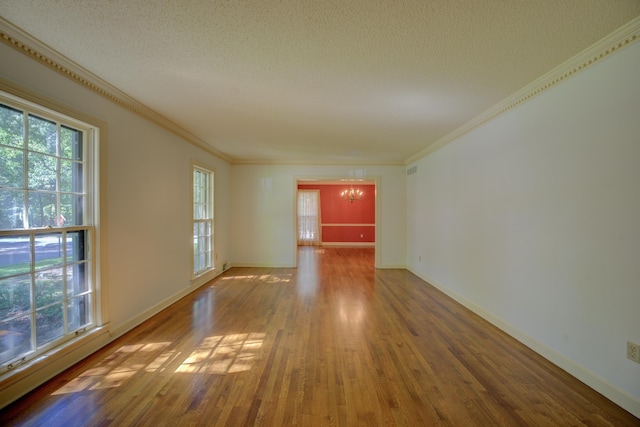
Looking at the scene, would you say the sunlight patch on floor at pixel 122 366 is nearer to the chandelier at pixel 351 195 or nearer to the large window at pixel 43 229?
the large window at pixel 43 229

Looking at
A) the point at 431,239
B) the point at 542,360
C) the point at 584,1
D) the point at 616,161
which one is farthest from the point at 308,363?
the point at 431,239

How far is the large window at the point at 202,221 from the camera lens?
4.63 metres

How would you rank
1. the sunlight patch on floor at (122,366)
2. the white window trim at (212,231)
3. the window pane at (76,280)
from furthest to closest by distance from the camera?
the white window trim at (212,231)
the window pane at (76,280)
the sunlight patch on floor at (122,366)

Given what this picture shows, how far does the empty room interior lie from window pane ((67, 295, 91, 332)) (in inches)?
0.6

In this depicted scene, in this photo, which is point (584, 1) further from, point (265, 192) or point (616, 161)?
point (265, 192)

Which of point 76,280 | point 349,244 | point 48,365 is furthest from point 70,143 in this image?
point 349,244

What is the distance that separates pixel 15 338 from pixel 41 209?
3.05ft

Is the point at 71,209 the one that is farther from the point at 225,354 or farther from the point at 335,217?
the point at 335,217

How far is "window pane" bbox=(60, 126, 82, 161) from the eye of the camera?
7.41 ft

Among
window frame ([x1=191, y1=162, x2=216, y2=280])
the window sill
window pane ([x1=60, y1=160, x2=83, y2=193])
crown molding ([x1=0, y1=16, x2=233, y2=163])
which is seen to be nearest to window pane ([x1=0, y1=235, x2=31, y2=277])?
window pane ([x1=60, y1=160, x2=83, y2=193])

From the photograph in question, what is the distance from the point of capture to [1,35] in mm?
1715

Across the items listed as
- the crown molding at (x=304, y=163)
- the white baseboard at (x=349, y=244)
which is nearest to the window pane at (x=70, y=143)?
the crown molding at (x=304, y=163)

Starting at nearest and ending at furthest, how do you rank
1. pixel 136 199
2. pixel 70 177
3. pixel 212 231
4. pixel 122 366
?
pixel 122 366
pixel 70 177
pixel 136 199
pixel 212 231

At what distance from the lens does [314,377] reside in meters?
2.07
